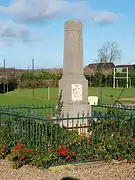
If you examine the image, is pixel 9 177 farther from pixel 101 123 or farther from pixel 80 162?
pixel 101 123

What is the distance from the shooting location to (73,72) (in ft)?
28.6

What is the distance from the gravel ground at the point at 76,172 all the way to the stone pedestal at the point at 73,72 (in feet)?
7.55

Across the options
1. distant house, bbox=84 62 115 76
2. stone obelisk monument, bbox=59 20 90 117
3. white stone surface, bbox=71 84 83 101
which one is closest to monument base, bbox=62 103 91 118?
stone obelisk monument, bbox=59 20 90 117

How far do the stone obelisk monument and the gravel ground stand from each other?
7.57 feet

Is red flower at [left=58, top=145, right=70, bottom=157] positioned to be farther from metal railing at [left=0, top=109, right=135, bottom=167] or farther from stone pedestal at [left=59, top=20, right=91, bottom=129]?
stone pedestal at [left=59, top=20, right=91, bottom=129]

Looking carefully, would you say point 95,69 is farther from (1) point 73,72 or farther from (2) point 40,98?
(1) point 73,72

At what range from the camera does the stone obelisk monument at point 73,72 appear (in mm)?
8727

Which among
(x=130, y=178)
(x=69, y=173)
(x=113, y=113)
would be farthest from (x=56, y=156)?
(x=113, y=113)

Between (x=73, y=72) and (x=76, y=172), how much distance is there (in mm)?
3103

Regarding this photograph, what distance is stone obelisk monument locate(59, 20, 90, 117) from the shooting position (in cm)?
873

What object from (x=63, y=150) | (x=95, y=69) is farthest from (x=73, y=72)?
(x=95, y=69)

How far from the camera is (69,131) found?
23.3 ft

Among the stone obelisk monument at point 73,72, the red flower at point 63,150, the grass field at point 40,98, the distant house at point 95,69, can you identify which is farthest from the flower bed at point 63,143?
the distant house at point 95,69

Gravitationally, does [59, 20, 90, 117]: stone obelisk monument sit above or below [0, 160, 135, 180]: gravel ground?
above
